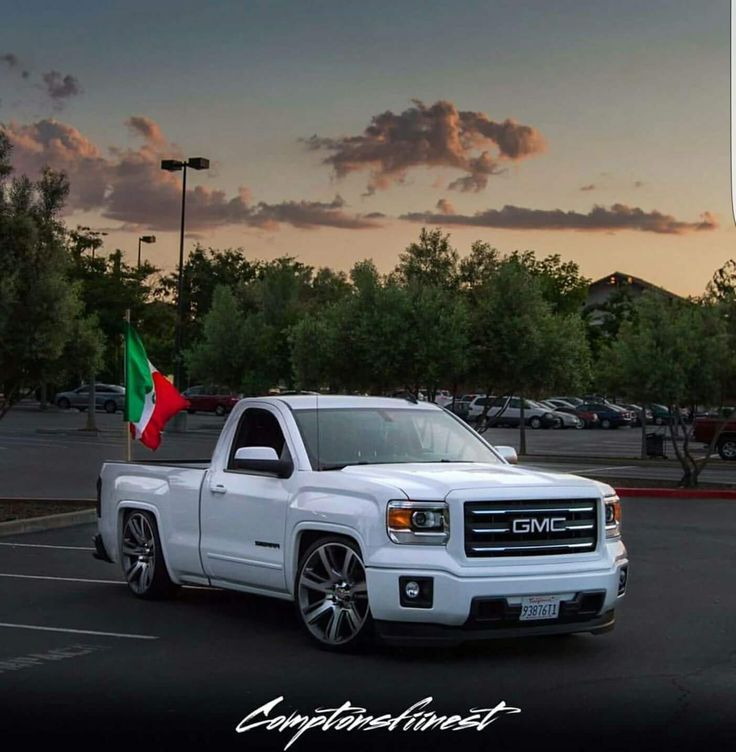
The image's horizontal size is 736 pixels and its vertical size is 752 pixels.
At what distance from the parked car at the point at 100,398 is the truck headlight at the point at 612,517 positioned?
6079cm

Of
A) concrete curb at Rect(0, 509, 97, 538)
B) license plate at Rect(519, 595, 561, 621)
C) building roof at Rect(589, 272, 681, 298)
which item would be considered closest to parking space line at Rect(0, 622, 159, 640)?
license plate at Rect(519, 595, 561, 621)

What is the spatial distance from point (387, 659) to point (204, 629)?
1811 mm

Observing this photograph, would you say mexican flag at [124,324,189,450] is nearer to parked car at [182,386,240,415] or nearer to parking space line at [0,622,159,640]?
parking space line at [0,622,159,640]

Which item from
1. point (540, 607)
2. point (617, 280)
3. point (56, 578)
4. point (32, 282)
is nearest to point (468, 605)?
point (540, 607)

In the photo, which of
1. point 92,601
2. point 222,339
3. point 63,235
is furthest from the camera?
point 222,339

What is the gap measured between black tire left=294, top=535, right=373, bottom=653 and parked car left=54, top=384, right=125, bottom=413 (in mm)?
60616

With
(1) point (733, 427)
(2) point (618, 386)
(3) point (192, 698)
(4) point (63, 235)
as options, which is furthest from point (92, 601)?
(1) point (733, 427)

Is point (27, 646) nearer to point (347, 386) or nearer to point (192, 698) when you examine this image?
point (192, 698)

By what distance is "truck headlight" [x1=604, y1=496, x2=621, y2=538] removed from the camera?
964 cm

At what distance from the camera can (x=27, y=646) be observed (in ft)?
31.4

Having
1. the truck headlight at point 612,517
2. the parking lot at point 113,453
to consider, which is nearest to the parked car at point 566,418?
the parking lot at point 113,453

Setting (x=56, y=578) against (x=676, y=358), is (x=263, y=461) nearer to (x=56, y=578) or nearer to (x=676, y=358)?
(x=56, y=578)

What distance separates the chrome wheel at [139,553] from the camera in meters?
11.6

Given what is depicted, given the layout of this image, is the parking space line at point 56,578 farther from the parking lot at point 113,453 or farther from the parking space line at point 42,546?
the parking lot at point 113,453
